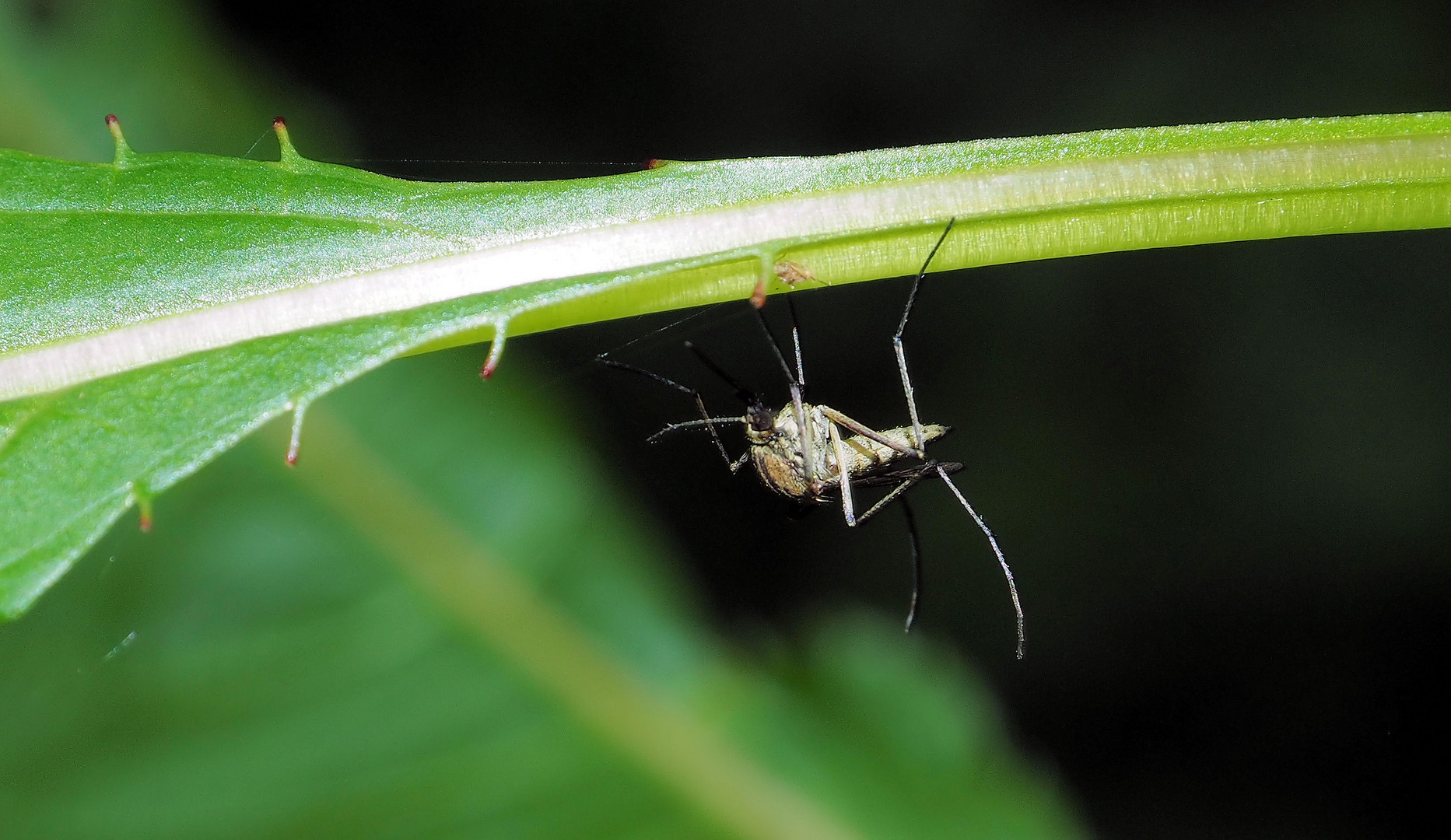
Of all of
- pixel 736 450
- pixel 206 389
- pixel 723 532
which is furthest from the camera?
pixel 723 532

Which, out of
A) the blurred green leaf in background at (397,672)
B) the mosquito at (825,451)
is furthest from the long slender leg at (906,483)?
the blurred green leaf in background at (397,672)

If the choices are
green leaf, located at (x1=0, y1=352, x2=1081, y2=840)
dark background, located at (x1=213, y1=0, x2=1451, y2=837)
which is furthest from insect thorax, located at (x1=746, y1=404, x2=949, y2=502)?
dark background, located at (x1=213, y1=0, x2=1451, y2=837)

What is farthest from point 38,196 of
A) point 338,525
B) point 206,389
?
point 338,525

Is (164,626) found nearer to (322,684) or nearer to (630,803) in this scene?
(322,684)

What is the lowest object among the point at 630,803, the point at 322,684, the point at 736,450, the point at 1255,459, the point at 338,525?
the point at 630,803

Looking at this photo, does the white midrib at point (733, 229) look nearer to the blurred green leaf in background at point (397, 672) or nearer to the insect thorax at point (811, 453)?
the insect thorax at point (811, 453)

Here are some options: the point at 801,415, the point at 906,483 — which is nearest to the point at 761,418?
the point at 801,415

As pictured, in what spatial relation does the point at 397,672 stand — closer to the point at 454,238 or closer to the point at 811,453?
the point at 811,453
